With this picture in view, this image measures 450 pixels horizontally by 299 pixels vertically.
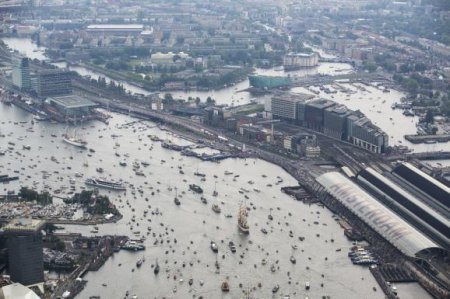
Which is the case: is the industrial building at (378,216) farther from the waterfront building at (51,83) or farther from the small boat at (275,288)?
the waterfront building at (51,83)

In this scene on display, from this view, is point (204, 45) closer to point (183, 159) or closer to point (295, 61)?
point (295, 61)

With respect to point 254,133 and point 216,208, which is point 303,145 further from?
point 216,208

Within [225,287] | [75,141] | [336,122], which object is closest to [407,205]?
[225,287]

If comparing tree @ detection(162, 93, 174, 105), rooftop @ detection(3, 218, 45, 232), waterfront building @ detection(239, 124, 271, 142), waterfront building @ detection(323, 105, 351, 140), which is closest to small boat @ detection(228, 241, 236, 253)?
rooftop @ detection(3, 218, 45, 232)

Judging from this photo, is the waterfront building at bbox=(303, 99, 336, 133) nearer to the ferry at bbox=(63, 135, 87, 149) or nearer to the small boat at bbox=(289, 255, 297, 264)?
the ferry at bbox=(63, 135, 87, 149)

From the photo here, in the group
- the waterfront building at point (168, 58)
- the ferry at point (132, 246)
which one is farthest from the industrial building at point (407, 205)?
the waterfront building at point (168, 58)

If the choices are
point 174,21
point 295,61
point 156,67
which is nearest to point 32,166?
point 156,67

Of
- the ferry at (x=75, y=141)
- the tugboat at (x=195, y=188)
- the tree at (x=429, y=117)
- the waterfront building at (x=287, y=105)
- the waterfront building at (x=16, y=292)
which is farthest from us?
the tree at (x=429, y=117)
